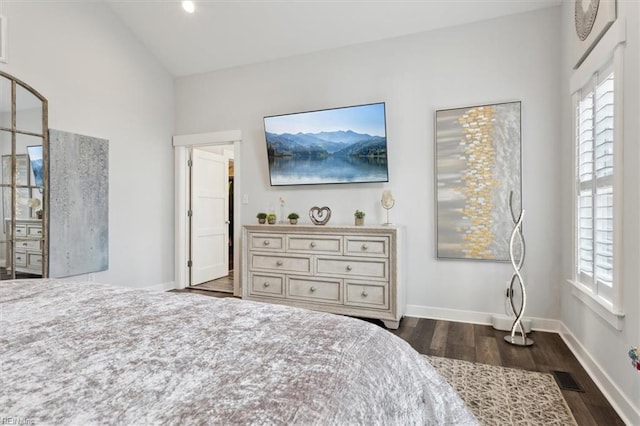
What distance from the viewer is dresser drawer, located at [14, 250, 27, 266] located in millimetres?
2994

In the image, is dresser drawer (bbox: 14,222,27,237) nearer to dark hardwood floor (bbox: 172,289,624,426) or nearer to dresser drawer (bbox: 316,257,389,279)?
dresser drawer (bbox: 316,257,389,279)

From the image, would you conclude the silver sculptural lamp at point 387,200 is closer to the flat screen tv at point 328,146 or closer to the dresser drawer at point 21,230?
the flat screen tv at point 328,146

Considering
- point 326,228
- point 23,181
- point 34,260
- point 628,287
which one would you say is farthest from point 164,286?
point 628,287

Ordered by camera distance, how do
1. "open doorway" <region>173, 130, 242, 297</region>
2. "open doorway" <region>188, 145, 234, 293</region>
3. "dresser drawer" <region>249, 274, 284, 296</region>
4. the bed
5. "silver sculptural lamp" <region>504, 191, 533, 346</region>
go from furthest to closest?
"open doorway" <region>188, 145, 234, 293</region> < "open doorway" <region>173, 130, 242, 297</region> < "dresser drawer" <region>249, 274, 284, 296</region> < "silver sculptural lamp" <region>504, 191, 533, 346</region> < the bed

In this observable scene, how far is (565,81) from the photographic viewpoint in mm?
2811

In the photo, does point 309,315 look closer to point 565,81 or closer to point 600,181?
point 600,181

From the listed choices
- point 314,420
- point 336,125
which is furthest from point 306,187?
point 314,420

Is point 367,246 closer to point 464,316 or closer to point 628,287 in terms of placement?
point 464,316

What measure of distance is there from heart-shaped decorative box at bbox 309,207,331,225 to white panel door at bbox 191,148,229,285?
196 centimetres

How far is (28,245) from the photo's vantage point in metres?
3.07

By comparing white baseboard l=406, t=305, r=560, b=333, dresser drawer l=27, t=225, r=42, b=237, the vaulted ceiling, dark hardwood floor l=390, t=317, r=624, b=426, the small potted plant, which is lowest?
dark hardwood floor l=390, t=317, r=624, b=426

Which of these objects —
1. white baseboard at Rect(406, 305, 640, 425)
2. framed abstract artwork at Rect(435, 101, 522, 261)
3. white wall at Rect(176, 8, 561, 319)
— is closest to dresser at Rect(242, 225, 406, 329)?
white baseboard at Rect(406, 305, 640, 425)

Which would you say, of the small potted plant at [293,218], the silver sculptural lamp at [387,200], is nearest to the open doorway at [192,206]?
the small potted plant at [293,218]

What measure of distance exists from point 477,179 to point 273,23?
2691 millimetres
